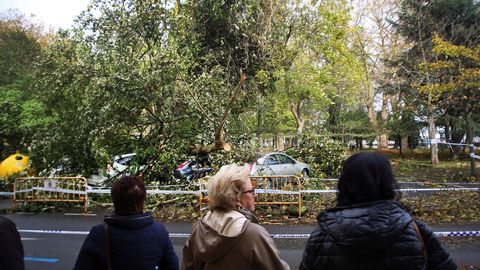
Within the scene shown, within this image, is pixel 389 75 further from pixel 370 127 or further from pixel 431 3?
pixel 370 127

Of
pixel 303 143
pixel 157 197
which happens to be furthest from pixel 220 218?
pixel 303 143

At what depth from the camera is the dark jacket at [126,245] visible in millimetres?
2846

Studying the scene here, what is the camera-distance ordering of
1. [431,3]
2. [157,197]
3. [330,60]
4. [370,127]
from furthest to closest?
[370,127] < [431,3] < [330,60] < [157,197]

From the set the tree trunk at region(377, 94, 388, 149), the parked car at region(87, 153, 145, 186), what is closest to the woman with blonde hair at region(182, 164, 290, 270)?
the parked car at region(87, 153, 145, 186)

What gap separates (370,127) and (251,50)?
794 inches

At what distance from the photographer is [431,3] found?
24688mm

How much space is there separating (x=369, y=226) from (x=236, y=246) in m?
0.79

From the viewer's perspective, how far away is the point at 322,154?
15.3 metres

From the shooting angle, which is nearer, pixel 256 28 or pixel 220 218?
pixel 220 218

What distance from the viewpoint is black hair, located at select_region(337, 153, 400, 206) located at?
2080mm

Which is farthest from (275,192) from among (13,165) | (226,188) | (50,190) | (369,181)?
(13,165)

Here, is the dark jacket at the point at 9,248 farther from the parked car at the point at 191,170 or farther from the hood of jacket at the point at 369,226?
the parked car at the point at 191,170

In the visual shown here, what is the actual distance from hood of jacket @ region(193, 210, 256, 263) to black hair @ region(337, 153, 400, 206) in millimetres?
653

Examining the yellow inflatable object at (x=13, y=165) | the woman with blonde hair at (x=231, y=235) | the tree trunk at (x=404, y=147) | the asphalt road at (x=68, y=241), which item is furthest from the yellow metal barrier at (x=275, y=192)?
the tree trunk at (x=404, y=147)
